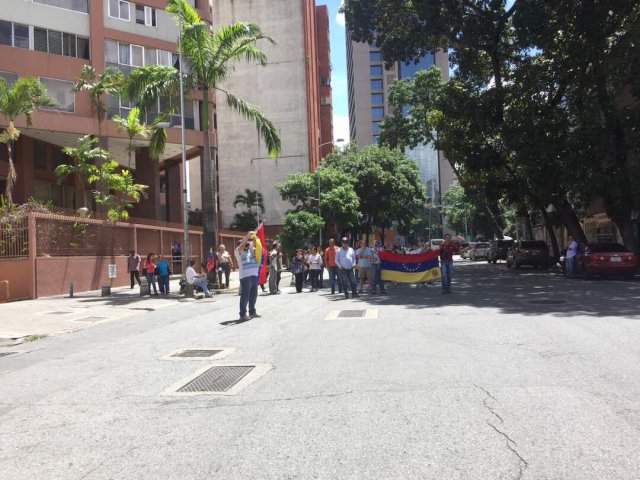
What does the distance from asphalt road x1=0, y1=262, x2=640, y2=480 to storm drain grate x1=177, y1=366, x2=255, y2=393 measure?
0.30m

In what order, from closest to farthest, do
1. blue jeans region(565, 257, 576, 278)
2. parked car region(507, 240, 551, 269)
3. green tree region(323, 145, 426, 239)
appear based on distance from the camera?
blue jeans region(565, 257, 576, 278) < parked car region(507, 240, 551, 269) < green tree region(323, 145, 426, 239)

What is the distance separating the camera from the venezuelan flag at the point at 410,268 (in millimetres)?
20281

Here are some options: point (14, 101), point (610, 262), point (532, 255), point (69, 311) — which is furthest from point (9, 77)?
point (532, 255)

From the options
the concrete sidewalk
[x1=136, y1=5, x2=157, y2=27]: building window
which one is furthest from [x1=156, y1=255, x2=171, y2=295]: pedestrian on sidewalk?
[x1=136, y1=5, x2=157, y2=27]: building window

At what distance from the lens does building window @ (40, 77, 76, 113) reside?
2919 cm

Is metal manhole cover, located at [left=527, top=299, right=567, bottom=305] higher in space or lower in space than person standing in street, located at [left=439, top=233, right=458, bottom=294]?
lower

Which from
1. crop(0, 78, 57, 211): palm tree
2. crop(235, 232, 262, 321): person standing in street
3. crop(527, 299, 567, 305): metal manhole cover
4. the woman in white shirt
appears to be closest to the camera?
crop(235, 232, 262, 321): person standing in street

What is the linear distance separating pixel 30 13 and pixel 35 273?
16624 mm

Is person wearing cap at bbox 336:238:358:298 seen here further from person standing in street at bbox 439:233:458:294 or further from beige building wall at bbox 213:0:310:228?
beige building wall at bbox 213:0:310:228

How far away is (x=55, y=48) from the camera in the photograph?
96.8 feet

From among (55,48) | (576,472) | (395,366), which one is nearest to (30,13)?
(55,48)

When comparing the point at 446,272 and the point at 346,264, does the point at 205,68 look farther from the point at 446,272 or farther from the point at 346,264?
the point at 446,272

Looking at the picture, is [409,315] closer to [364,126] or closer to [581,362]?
[581,362]

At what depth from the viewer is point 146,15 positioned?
32.4 metres
